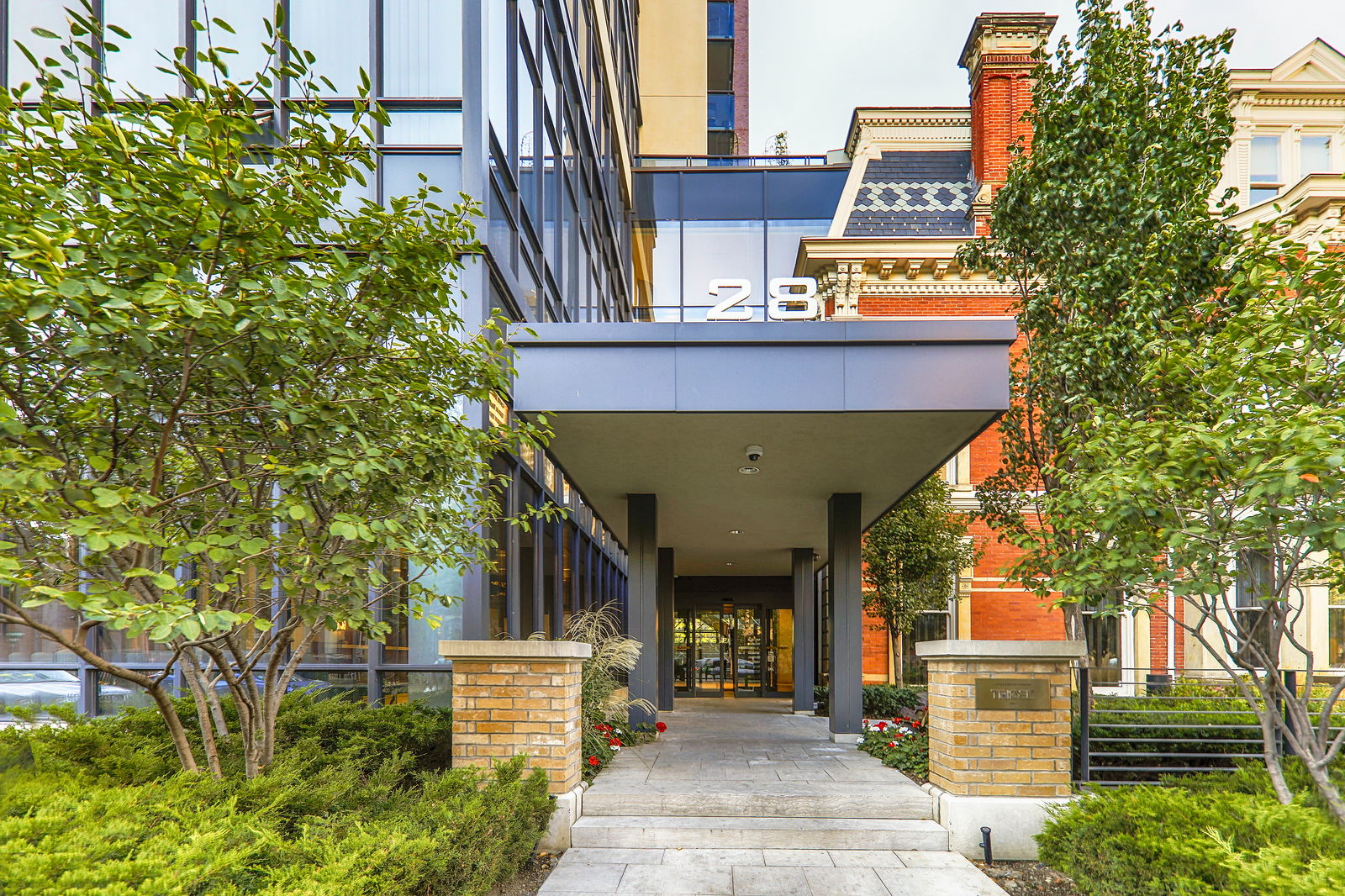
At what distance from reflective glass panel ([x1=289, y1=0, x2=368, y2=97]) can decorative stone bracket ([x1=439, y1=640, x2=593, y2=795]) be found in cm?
557

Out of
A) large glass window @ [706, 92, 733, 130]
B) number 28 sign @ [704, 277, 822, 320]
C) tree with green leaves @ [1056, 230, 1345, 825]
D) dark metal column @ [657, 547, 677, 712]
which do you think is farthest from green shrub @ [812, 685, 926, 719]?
large glass window @ [706, 92, 733, 130]

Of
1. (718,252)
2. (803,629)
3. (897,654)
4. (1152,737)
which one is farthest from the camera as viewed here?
(718,252)

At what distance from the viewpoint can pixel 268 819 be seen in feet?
15.6

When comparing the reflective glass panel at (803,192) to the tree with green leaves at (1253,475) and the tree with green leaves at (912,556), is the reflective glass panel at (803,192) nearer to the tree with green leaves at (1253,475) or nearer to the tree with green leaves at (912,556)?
the tree with green leaves at (912,556)

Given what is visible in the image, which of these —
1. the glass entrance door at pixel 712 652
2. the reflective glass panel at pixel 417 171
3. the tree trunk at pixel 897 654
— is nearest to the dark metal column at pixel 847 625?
the reflective glass panel at pixel 417 171

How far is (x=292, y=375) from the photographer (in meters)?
4.91

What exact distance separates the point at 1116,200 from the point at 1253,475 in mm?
5850

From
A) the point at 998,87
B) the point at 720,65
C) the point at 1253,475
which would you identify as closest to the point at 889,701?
the point at 1253,475

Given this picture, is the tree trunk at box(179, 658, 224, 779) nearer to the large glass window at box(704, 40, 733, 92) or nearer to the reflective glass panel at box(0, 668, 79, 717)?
the reflective glass panel at box(0, 668, 79, 717)

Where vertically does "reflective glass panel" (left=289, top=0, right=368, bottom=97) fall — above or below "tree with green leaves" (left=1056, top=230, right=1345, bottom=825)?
above

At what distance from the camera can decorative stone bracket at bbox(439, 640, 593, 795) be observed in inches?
293

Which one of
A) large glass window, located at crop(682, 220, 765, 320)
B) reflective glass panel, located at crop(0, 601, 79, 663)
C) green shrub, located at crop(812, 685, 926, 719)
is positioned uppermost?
large glass window, located at crop(682, 220, 765, 320)

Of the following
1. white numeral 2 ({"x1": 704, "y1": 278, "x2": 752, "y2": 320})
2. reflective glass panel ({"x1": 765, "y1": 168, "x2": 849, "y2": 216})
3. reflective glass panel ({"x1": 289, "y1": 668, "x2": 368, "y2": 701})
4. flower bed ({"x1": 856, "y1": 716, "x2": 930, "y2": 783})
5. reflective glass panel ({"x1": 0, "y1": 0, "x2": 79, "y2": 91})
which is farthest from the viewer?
reflective glass panel ({"x1": 765, "y1": 168, "x2": 849, "y2": 216})

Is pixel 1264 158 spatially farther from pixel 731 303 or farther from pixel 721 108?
pixel 721 108
